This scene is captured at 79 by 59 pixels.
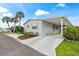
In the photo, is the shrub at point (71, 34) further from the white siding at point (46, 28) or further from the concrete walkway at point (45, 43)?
the white siding at point (46, 28)

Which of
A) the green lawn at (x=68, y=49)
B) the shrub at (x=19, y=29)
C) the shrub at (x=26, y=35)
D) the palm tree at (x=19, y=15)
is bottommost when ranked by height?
the green lawn at (x=68, y=49)

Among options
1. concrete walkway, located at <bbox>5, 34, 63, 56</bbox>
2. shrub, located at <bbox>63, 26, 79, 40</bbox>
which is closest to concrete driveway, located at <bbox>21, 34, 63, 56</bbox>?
concrete walkway, located at <bbox>5, 34, 63, 56</bbox>

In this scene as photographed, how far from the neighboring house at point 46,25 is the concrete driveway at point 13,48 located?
0.47 m

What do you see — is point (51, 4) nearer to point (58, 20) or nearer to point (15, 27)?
point (58, 20)

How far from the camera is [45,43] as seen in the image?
16.7 ft

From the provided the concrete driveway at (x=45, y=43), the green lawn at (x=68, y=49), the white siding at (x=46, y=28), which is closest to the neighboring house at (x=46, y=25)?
the white siding at (x=46, y=28)

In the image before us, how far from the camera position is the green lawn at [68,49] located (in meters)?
4.93

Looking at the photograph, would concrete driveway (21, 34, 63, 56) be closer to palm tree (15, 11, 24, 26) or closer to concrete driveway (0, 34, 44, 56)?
concrete driveway (0, 34, 44, 56)

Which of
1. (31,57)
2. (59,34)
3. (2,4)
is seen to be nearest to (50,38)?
(59,34)

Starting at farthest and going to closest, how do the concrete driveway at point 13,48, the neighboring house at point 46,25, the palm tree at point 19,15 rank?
the neighboring house at point 46,25
the palm tree at point 19,15
the concrete driveway at point 13,48

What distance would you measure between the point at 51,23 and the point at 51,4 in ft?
1.80

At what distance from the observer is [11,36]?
16.5 feet

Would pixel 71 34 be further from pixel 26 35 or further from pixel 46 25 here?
pixel 26 35

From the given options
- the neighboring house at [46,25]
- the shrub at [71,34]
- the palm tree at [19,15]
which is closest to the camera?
the palm tree at [19,15]
